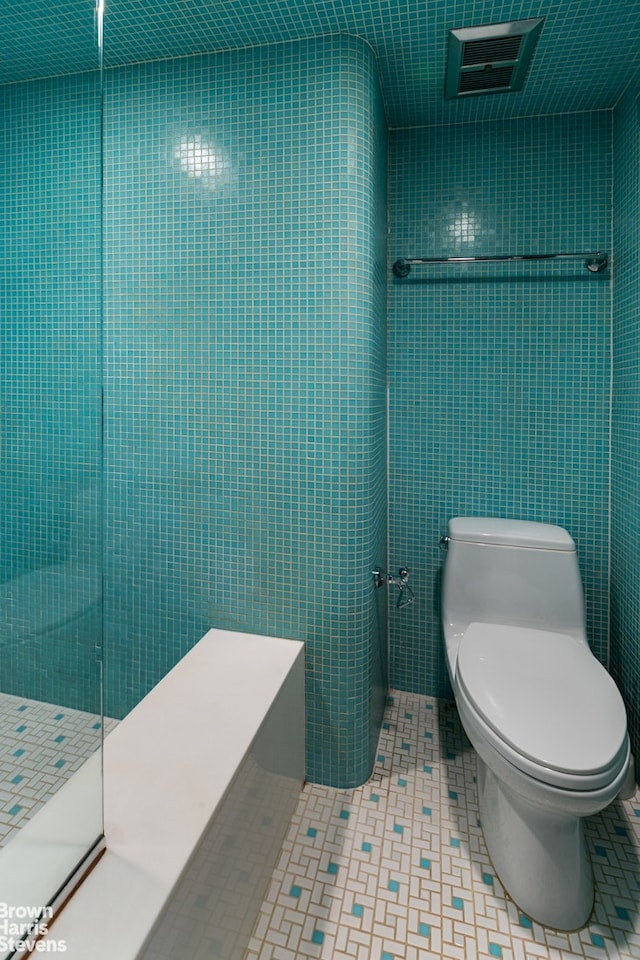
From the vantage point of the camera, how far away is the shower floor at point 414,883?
45.0 inches

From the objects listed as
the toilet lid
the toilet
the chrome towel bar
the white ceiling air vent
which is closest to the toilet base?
the toilet

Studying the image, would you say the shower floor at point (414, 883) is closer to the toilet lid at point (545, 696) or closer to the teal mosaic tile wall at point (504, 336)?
the toilet lid at point (545, 696)

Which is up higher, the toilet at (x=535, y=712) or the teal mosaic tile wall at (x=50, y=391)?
the teal mosaic tile wall at (x=50, y=391)

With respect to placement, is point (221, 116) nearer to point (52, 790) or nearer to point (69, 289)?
point (69, 289)

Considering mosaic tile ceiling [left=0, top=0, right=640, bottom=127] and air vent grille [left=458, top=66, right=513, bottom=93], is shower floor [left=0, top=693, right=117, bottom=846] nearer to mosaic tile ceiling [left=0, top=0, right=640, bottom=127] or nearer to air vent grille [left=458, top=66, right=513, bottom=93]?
mosaic tile ceiling [left=0, top=0, right=640, bottom=127]

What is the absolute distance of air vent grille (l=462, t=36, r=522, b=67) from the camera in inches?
57.1

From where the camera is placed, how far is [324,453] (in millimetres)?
1528

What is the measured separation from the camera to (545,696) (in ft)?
4.19

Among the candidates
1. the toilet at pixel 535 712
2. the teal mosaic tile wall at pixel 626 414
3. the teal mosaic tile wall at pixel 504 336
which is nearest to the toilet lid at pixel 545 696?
the toilet at pixel 535 712

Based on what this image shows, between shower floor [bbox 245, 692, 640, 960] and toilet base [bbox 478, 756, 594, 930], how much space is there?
0.03 meters

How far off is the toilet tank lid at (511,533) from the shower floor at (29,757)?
133 cm

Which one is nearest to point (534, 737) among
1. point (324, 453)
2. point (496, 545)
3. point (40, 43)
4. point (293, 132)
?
point (496, 545)

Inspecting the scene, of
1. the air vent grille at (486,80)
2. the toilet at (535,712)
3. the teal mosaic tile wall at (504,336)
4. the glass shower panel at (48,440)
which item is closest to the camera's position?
the glass shower panel at (48,440)

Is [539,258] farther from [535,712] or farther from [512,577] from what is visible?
[535,712]
